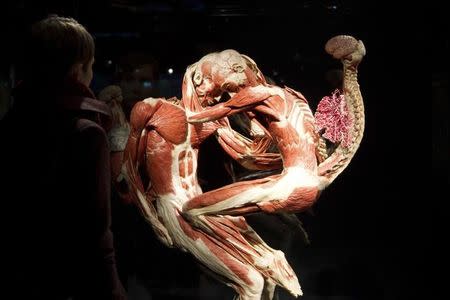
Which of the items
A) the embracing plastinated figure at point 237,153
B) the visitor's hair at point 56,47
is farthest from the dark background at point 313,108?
the visitor's hair at point 56,47

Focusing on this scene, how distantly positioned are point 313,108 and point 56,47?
0.76 metres

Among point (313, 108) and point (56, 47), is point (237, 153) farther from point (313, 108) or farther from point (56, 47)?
point (56, 47)

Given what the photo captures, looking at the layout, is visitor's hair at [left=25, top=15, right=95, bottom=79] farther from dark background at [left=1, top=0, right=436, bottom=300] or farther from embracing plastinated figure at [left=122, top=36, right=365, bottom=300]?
embracing plastinated figure at [left=122, top=36, right=365, bottom=300]

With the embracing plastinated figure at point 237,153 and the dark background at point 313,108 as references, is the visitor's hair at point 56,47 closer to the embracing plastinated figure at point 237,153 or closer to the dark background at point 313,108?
the dark background at point 313,108

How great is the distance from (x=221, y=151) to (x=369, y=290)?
0.56 metres

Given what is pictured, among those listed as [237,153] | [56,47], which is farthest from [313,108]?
[56,47]

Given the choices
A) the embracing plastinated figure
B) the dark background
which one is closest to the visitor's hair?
the dark background

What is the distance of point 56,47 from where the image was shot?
3.51 feet

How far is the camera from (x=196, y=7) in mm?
1584

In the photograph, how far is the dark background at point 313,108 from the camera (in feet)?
5.27

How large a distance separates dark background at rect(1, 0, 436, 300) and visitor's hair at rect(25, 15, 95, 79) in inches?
14.0

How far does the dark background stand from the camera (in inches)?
63.2

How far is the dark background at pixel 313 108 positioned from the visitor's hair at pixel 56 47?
0.36m

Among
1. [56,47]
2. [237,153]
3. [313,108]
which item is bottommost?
[237,153]
